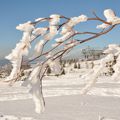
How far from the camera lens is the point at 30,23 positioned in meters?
0.55

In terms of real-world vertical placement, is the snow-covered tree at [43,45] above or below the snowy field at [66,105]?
above

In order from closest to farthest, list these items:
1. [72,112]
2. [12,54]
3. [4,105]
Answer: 1. [12,54]
2. [72,112]
3. [4,105]

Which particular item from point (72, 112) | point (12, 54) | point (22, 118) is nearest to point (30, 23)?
point (12, 54)

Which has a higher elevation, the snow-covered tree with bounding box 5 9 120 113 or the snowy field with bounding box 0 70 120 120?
the snow-covered tree with bounding box 5 9 120 113

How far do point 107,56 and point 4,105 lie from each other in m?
15.4

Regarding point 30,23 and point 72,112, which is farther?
point 72,112

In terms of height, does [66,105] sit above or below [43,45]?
below

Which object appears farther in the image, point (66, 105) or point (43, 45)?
point (66, 105)

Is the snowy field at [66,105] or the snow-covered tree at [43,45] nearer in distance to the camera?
the snow-covered tree at [43,45]

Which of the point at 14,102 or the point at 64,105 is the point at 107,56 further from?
the point at 14,102

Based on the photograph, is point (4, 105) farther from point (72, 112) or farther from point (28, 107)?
point (72, 112)

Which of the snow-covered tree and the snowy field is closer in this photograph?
the snow-covered tree

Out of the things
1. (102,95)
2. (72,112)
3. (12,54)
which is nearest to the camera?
(12,54)

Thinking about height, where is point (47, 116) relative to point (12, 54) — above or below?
below
